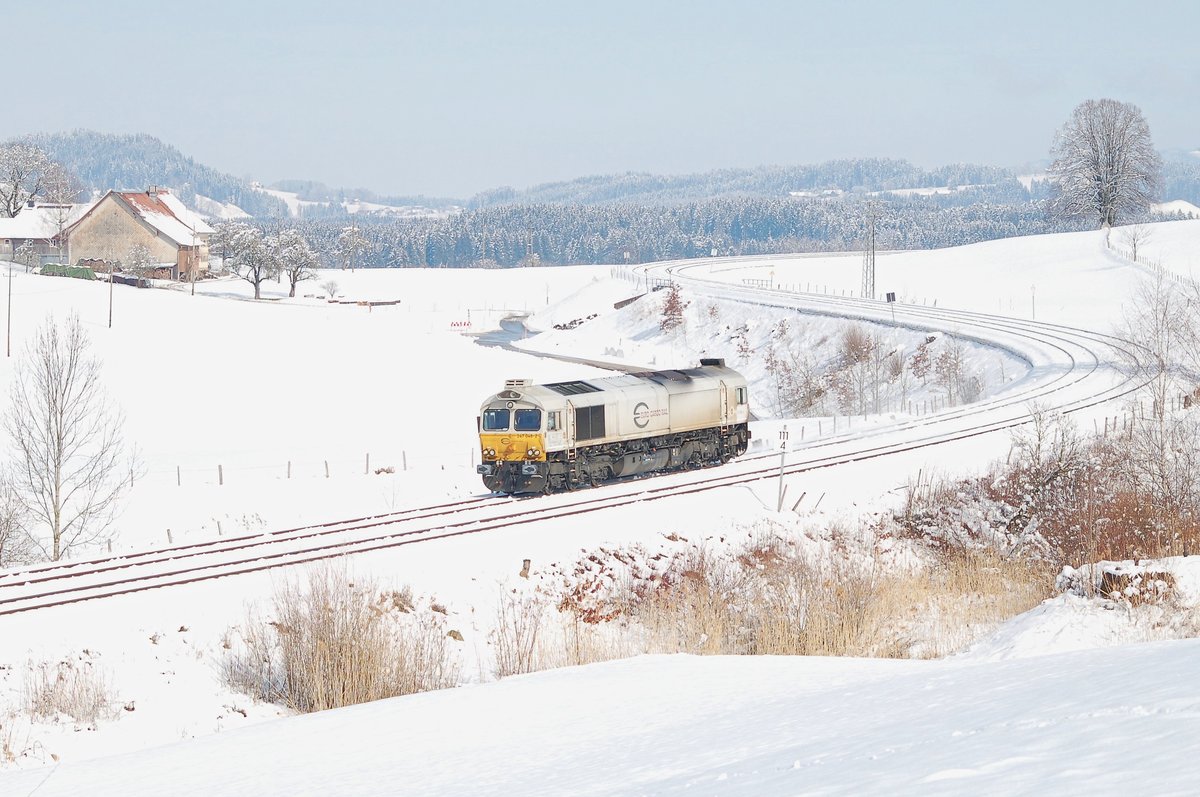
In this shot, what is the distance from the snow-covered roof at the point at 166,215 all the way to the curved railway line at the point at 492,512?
327 ft

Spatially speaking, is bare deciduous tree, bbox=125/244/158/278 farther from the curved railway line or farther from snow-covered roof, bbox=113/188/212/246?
the curved railway line

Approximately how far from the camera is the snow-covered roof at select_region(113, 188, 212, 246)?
132m

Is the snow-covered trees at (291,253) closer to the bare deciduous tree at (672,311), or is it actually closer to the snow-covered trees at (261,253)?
the snow-covered trees at (261,253)

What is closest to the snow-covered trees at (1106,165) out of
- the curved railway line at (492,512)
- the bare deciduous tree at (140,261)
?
the curved railway line at (492,512)

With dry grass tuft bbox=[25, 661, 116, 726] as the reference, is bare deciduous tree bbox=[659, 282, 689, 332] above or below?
above

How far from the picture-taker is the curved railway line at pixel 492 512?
27.1 metres

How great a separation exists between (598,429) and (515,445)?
9.38ft

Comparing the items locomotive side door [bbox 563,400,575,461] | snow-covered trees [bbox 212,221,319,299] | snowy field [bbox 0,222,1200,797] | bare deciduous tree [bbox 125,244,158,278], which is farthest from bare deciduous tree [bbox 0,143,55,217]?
locomotive side door [bbox 563,400,575,461]

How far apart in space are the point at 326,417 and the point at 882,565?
4330cm

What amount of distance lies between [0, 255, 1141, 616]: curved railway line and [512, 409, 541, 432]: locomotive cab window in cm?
217

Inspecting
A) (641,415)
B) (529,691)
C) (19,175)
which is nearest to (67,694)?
(529,691)

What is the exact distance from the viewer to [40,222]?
435 ft

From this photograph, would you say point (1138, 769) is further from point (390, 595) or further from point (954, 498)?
point (954, 498)

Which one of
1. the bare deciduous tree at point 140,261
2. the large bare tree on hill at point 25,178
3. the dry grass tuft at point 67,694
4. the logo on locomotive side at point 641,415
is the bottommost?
the dry grass tuft at point 67,694
